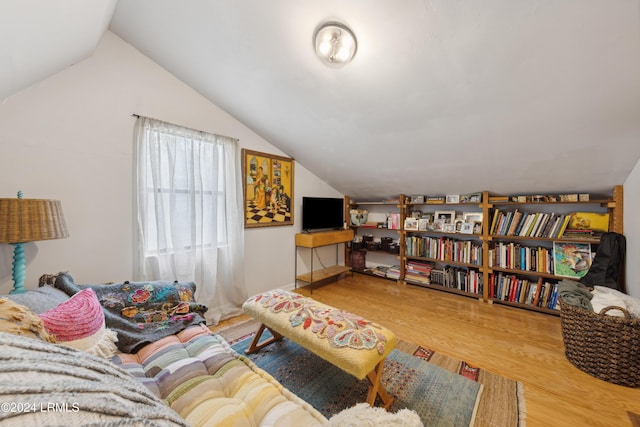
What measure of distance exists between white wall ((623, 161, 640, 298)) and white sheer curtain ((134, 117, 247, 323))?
11.2ft

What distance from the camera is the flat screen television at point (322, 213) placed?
3.27m

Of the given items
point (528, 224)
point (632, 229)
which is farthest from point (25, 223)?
point (632, 229)

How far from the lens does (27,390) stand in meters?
0.32

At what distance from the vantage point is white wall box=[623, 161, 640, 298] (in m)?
1.90

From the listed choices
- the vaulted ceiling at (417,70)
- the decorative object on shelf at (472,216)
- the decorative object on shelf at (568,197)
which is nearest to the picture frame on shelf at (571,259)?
the decorative object on shelf at (568,197)

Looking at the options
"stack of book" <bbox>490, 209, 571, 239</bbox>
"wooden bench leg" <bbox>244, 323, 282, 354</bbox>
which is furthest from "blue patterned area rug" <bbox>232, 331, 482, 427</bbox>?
"stack of book" <bbox>490, 209, 571, 239</bbox>

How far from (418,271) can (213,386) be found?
3.04m

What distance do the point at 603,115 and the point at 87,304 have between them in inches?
130

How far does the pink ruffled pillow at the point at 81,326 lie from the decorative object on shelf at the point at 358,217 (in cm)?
322

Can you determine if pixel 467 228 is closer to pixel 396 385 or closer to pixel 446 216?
pixel 446 216

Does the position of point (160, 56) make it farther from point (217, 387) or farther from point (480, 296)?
point (480, 296)

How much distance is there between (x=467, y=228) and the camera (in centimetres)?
299

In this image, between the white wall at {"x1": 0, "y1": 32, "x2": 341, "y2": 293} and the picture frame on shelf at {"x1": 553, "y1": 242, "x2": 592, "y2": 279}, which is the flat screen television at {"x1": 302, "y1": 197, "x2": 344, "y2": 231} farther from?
the picture frame on shelf at {"x1": 553, "y1": 242, "x2": 592, "y2": 279}

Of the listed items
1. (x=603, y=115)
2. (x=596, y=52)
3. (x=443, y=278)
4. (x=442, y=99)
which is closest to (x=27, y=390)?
(x=442, y=99)
